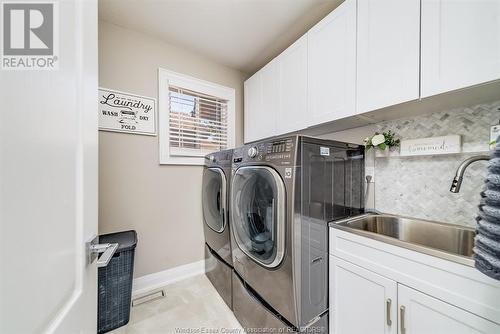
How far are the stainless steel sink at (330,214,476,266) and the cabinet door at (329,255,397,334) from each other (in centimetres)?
22

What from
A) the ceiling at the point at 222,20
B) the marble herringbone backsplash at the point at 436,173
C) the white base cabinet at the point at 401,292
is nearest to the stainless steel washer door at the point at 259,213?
the white base cabinet at the point at 401,292

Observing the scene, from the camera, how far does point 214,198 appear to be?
2.01 meters

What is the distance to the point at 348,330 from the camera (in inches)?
44.6

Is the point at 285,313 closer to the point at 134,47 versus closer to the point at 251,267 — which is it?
the point at 251,267

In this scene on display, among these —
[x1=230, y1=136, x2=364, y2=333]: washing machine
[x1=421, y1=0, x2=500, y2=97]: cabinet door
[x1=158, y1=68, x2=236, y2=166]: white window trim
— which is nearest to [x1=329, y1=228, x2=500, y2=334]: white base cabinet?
[x1=230, y1=136, x2=364, y2=333]: washing machine

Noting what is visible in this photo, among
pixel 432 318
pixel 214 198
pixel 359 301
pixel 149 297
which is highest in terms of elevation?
pixel 214 198

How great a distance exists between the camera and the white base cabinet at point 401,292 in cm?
73

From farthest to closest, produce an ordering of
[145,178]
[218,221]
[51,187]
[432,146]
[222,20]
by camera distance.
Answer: [145,178]
[218,221]
[222,20]
[432,146]
[51,187]

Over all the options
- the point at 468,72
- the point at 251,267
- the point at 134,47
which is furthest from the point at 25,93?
the point at 134,47

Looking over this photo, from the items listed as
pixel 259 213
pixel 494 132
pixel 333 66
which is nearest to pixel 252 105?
pixel 333 66

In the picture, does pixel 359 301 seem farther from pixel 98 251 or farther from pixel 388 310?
pixel 98 251

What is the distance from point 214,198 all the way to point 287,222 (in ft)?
3.70

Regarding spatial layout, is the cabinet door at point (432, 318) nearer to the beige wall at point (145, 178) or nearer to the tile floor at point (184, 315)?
the tile floor at point (184, 315)

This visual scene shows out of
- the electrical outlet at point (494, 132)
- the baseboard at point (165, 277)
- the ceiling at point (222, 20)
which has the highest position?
the ceiling at point (222, 20)
